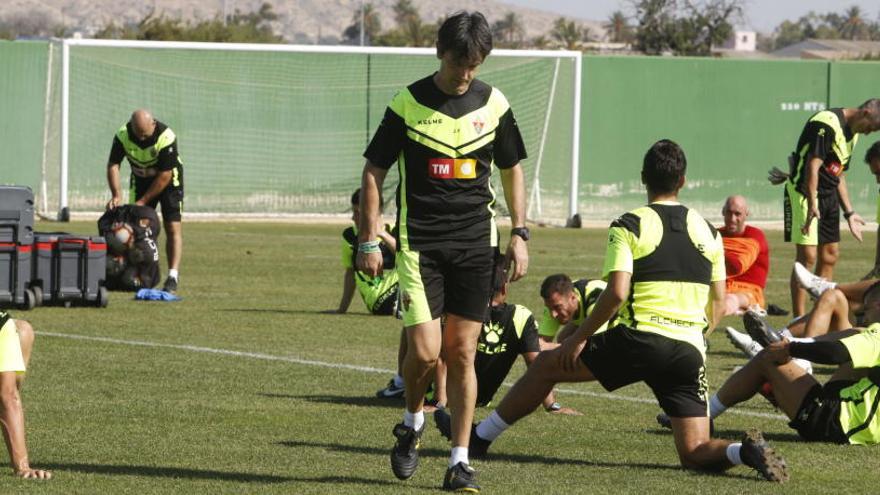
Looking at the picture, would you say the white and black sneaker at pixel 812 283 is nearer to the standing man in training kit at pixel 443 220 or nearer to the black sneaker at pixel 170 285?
the standing man in training kit at pixel 443 220

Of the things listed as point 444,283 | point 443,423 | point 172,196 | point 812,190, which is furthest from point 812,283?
point 172,196

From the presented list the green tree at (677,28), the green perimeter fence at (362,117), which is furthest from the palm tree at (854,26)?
the green perimeter fence at (362,117)

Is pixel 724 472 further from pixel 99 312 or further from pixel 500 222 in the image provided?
pixel 500 222

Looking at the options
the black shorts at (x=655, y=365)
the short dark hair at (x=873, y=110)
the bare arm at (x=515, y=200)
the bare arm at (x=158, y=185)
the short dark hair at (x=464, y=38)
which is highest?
the short dark hair at (x=464, y=38)

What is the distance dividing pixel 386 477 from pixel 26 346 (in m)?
1.78

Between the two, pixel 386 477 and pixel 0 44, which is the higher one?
pixel 0 44

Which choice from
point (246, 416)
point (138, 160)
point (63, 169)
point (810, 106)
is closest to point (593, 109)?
point (810, 106)

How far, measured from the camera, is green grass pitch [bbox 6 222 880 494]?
26.0 feet

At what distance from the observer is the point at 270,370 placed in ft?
38.9

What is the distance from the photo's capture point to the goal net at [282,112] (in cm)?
3103

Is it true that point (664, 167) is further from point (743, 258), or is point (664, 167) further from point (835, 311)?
point (743, 258)

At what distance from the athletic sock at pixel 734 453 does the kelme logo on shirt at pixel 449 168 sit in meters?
1.79

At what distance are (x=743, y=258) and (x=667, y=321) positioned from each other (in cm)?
781

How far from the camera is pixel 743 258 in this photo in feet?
51.2
